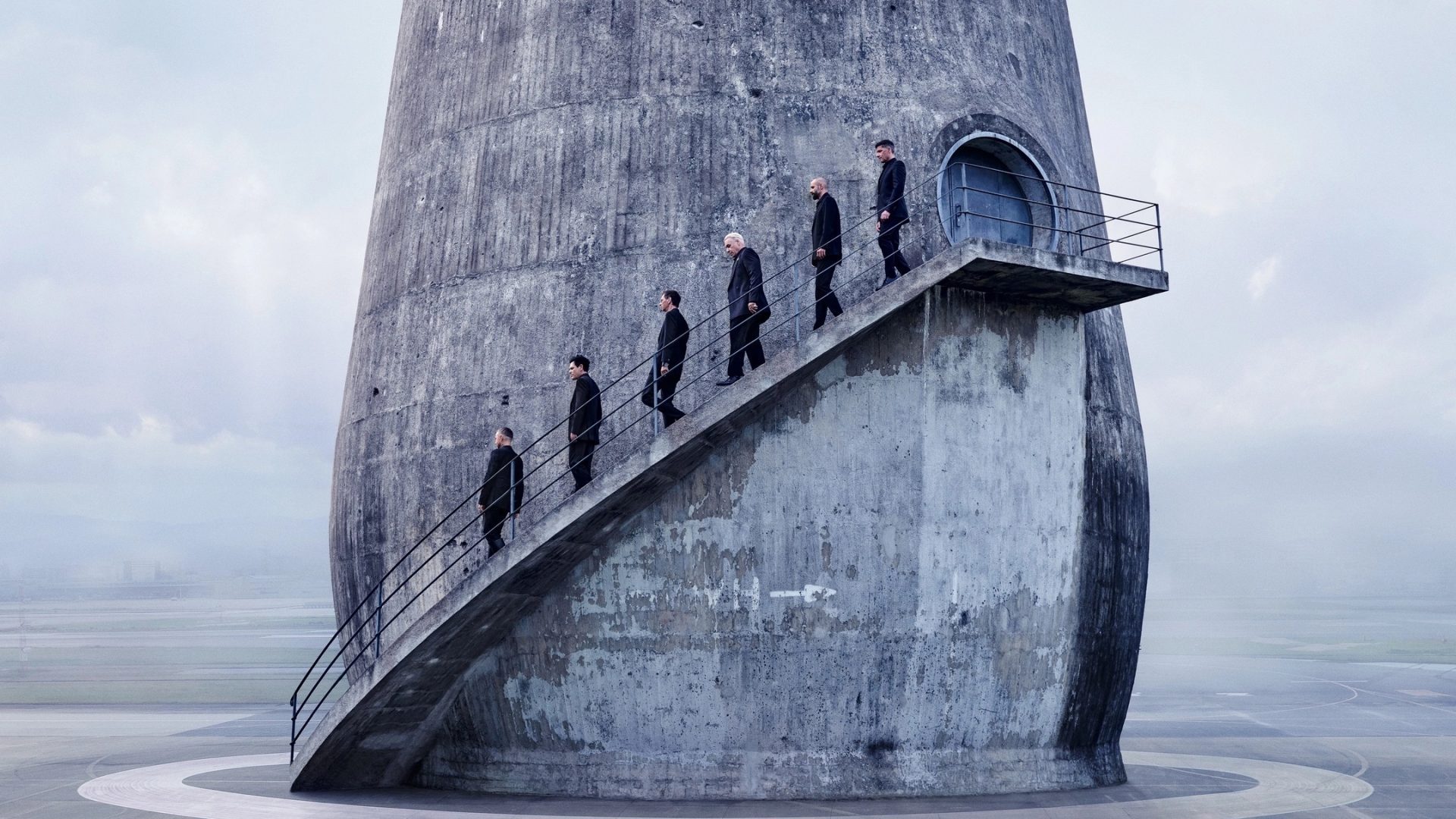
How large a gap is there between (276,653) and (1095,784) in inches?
2303

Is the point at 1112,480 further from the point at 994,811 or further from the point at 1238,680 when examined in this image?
the point at 1238,680

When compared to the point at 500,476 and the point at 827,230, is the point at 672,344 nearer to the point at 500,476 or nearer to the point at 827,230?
the point at 827,230

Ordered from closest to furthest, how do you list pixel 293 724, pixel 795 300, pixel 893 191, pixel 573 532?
1. pixel 573 532
2. pixel 893 191
3. pixel 795 300
4. pixel 293 724

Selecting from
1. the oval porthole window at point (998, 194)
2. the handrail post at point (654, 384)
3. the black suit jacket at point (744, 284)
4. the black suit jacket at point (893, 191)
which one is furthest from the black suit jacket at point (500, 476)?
the oval porthole window at point (998, 194)

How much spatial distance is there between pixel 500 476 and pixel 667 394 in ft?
7.02

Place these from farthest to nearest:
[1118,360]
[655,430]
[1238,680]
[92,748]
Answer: [1238,680] < [92,748] < [1118,360] < [655,430]

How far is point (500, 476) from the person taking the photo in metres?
16.3

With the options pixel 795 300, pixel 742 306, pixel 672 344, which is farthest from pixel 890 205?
pixel 672 344

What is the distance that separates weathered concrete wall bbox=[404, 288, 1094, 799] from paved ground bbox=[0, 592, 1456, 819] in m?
0.69

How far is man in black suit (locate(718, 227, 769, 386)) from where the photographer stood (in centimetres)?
1534


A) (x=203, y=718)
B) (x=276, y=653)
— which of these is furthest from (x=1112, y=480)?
(x=276, y=653)

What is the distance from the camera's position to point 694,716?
1620 cm

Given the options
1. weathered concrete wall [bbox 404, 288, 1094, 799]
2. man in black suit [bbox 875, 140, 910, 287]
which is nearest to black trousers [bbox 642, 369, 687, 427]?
weathered concrete wall [bbox 404, 288, 1094, 799]

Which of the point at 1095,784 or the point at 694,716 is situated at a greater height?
the point at 694,716
